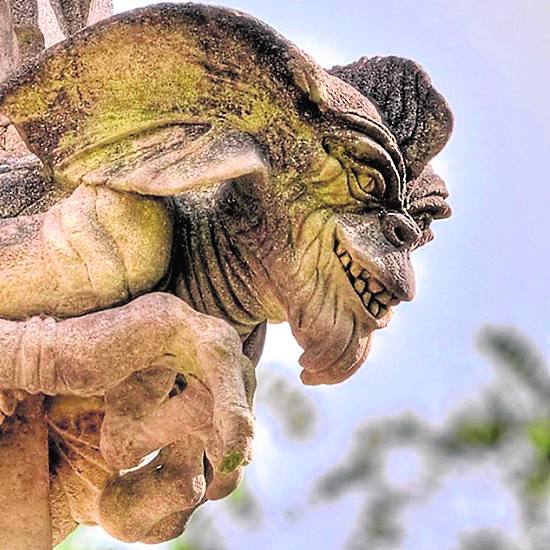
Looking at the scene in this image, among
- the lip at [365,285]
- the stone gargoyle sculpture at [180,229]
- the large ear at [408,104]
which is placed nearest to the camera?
the stone gargoyle sculpture at [180,229]

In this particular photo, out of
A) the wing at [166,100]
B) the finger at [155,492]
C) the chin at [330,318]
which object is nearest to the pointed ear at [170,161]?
the wing at [166,100]

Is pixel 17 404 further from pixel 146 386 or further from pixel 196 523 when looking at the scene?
pixel 196 523

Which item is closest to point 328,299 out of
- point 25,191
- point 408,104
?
point 408,104

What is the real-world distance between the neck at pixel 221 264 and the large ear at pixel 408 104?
0.37 metres

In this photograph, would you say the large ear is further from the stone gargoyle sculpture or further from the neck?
the neck

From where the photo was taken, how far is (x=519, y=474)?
595 cm

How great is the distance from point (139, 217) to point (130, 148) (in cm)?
15

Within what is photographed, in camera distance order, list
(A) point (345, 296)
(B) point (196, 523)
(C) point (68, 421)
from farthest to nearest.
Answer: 1. (B) point (196, 523)
2. (C) point (68, 421)
3. (A) point (345, 296)

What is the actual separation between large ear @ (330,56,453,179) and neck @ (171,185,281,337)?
1.20ft

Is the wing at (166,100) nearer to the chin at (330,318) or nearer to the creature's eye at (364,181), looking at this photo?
the creature's eye at (364,181)

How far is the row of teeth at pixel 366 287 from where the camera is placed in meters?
2.76

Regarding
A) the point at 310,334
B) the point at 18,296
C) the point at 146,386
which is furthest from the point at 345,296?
the point at 18,296

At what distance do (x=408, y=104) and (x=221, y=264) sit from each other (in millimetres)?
530

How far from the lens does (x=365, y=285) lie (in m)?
2.77
